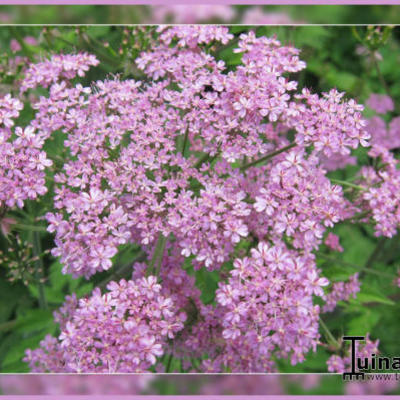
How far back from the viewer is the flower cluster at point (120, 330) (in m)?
1.83

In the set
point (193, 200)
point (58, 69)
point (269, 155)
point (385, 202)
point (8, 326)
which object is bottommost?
point (8, 326)

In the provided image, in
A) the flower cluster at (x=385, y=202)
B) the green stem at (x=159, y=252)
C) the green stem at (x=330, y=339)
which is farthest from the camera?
the flower cluster at (x=385, y=202)

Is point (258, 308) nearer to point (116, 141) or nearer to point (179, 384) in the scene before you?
point (179, 384)

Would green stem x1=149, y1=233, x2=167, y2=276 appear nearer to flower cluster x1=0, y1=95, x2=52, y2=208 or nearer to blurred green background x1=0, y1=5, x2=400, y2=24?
flower cluster x1=0, y1=95, x2=52, y2=208

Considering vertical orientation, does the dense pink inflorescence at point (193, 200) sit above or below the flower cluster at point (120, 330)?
above

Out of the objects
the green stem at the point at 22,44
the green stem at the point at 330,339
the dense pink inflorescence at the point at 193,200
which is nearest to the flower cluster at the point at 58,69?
the dense pink inflorescence at the point at 193,200

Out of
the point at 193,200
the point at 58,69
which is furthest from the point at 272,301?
the point at 58,69

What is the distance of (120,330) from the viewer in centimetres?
183

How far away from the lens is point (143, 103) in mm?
2217

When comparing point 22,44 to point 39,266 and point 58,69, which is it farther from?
point 39,266

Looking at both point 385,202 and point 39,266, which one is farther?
point 39,266

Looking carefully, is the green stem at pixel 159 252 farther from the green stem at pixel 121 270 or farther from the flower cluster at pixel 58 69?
the flower cluster at pixel 58 69

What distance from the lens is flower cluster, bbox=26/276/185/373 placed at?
6.00 ft

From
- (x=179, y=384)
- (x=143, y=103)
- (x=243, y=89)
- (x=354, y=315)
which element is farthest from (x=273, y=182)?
(x=354, y=315)
